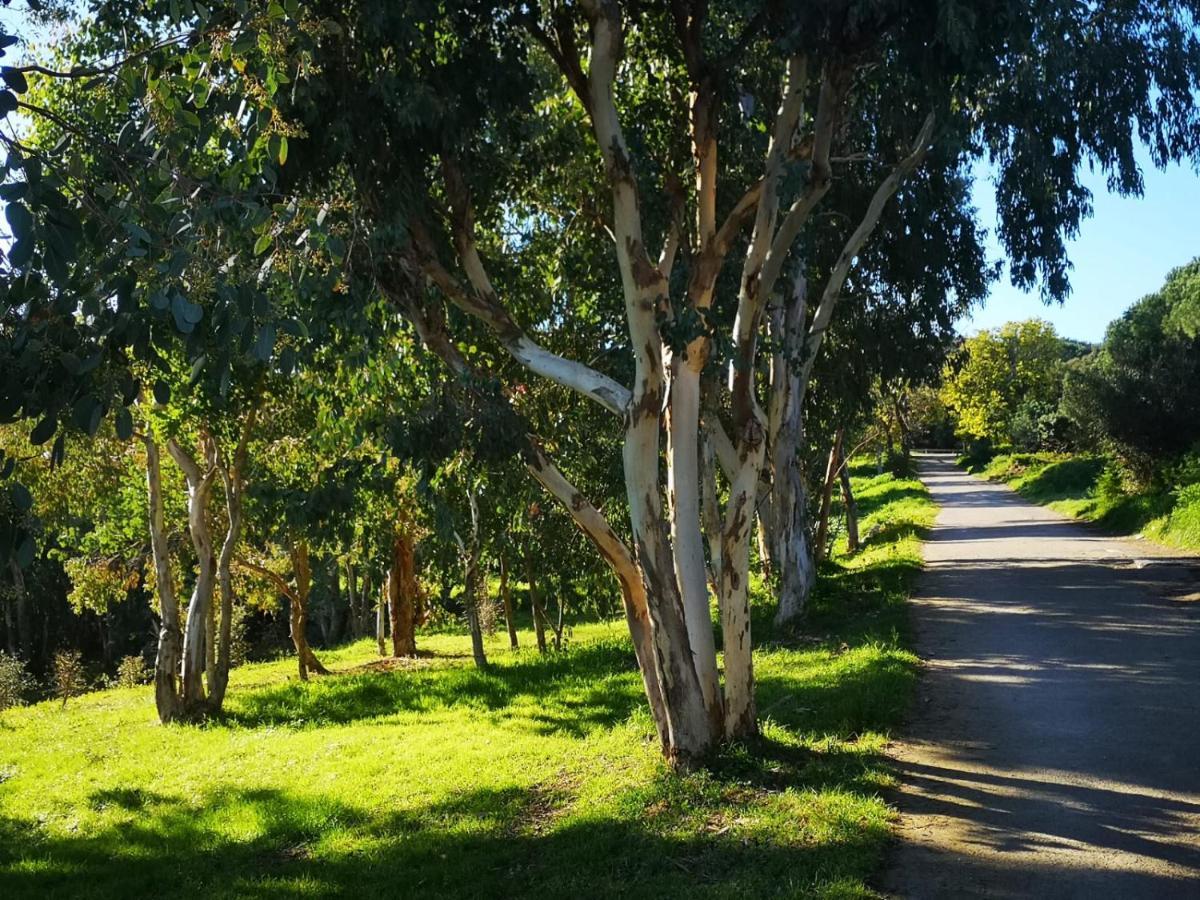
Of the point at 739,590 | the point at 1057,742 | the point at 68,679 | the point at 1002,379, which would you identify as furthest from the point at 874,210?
the point at 1002,379

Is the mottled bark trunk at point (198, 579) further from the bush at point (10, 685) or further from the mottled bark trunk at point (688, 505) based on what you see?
the bush at point (10, 685)

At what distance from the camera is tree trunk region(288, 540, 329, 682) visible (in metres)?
22.0

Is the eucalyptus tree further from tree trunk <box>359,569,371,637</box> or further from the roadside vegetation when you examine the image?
tree trunk <box>359,569,371,637</box>

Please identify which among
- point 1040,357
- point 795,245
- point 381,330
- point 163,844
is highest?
point 1040,357

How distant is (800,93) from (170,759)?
10.0 meters

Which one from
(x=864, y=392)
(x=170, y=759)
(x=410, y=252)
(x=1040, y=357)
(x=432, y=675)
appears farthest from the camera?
(x=1040, y=357)

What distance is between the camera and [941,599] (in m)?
16.0

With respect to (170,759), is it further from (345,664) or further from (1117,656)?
(345,664)

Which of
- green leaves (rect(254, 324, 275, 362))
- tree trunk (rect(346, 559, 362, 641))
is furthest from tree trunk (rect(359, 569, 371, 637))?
green leaves (rect(254, 324, 275, 362))

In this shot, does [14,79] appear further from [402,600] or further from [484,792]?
[402,600]

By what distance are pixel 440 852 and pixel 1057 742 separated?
4605mm

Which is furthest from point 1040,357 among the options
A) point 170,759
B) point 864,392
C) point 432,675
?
point 170,759

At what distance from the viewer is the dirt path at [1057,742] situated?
5695 millimetres

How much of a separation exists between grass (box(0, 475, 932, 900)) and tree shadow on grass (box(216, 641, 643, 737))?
0.17ft
